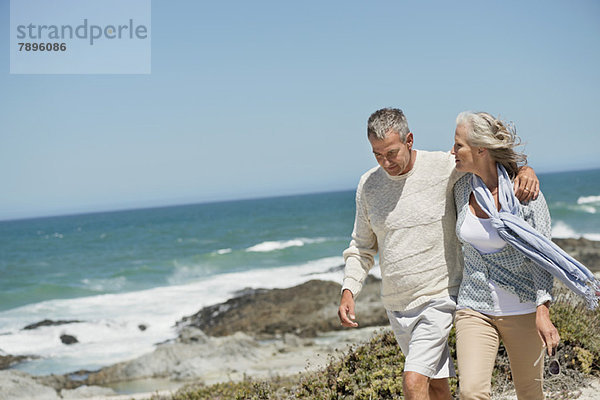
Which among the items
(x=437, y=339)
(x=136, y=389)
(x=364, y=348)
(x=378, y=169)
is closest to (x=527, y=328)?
(x=437, y=339)

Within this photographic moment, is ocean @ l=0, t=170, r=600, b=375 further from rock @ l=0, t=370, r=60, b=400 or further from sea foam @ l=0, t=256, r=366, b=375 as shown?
rock @ l=0, t=370, r=60, b=400

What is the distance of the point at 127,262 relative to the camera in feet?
132

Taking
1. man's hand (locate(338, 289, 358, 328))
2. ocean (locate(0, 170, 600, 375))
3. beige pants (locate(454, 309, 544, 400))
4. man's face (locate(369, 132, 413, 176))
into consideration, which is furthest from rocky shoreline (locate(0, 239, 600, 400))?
man's face (locate(369, 132, 413, 176))

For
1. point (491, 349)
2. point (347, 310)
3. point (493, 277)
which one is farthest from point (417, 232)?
point (491, 349)

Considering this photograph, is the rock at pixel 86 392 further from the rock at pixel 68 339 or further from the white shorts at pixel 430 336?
the white shorts at pixel 430 336

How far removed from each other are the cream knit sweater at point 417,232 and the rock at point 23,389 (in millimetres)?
9642

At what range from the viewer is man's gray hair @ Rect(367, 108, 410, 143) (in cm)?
351

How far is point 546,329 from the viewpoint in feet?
9.89

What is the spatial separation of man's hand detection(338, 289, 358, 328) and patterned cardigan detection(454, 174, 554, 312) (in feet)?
2.24

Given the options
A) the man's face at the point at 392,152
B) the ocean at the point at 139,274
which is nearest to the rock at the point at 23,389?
the ocean at the point at 139,274

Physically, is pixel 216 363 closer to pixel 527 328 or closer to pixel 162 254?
pixel 527 328

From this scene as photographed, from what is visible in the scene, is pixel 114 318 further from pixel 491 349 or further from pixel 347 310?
pixel 491 349

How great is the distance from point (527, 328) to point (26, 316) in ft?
74.2

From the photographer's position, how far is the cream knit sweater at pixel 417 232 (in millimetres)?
3576
